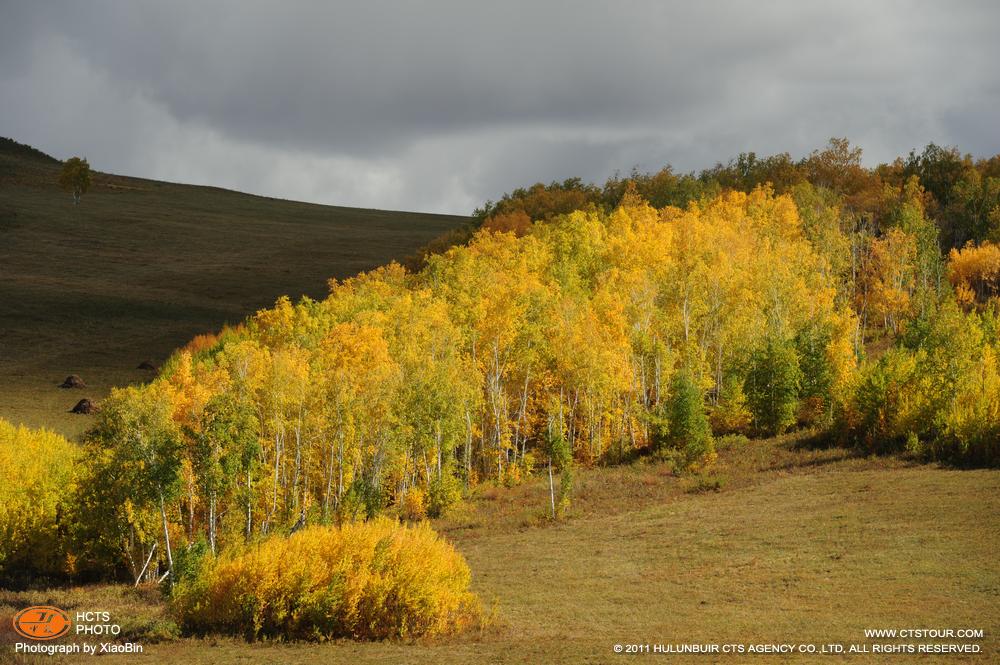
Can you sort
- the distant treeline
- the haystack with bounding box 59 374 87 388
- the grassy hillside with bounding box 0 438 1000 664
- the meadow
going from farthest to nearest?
the haystack with bounding box 59 374 87 388
the distant treeline
the meadow
the grassy hillside with bounding box 0 438 1000 664

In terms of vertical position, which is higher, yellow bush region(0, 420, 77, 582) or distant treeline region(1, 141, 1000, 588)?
distant treeline region(1, 141, 1000, 588)

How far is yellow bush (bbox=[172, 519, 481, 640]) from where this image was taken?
139 ft

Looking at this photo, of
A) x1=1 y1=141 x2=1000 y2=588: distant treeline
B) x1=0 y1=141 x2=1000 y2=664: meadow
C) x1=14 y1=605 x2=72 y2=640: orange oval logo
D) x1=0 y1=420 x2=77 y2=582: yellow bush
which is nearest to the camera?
x1=14 y1=605 x2=72 y2=640: orange oval logo

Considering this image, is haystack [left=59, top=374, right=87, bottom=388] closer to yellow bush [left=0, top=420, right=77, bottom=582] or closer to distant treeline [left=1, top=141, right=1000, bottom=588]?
distant treeline [left=1, top=141, right=1000, bottom=588]

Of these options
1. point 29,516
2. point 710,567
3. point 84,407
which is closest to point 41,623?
point 29,516

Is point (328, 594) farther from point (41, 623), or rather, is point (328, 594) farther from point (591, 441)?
point (591, 441)

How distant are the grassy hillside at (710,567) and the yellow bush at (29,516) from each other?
858 centimetres

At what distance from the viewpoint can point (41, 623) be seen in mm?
44781

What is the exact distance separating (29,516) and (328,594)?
33106mm

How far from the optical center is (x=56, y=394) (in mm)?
109625

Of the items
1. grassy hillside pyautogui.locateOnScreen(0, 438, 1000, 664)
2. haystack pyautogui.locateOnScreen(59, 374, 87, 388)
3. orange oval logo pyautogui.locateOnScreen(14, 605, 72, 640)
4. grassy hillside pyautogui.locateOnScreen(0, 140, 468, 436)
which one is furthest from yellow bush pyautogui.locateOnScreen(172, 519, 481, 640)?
haystack pyautogui.locateOnScreen(59, 374, 87, 388)

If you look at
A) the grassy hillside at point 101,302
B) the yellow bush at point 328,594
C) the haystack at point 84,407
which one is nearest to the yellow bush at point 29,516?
the yellow bush at point 328,594

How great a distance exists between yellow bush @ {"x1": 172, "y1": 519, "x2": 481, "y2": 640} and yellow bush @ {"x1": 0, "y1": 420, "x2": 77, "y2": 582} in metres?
26.4

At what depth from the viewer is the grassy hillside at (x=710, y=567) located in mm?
39906
